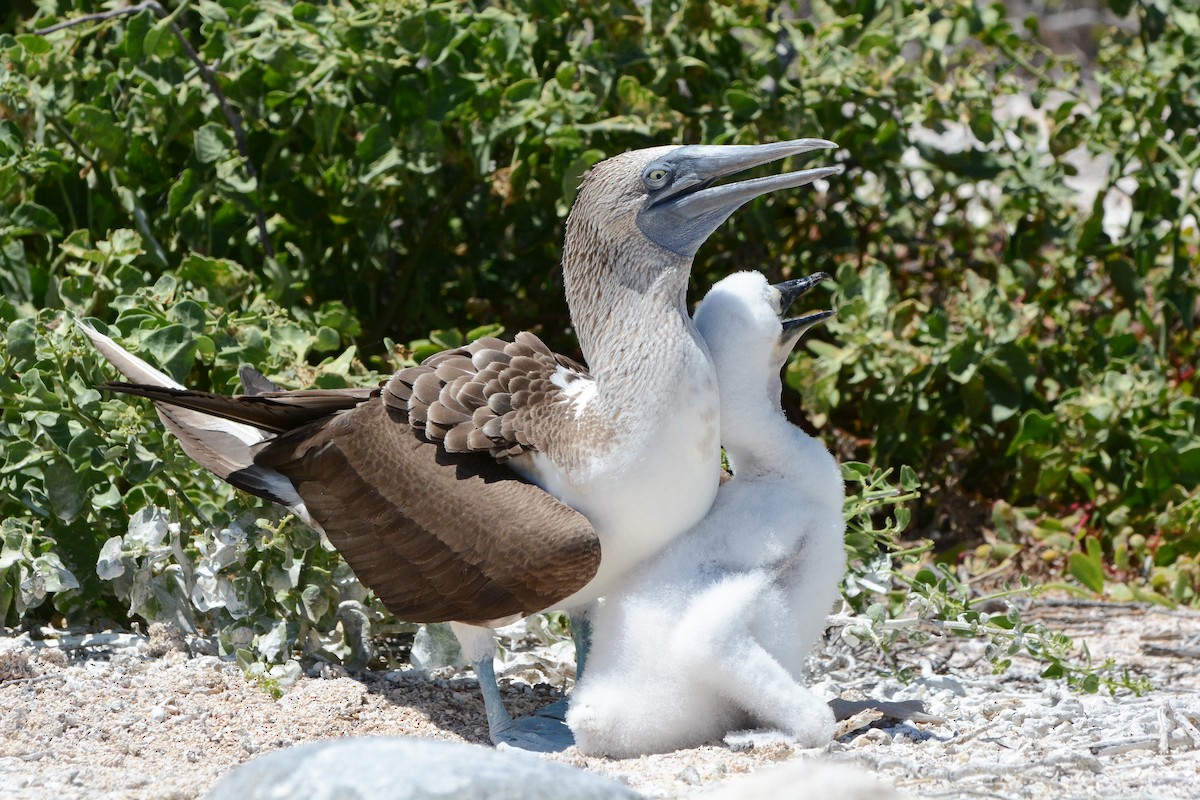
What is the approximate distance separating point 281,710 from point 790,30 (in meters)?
3.50

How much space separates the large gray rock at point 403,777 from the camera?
2518mm

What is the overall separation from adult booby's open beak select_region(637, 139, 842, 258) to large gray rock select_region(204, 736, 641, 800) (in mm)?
1405

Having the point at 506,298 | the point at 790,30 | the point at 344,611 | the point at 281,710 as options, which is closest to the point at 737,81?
the point at 790,30

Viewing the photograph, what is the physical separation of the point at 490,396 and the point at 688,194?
0.70m

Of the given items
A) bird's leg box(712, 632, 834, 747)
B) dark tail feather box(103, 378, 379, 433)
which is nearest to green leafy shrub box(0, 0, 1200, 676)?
dark tail feather box(103, 378, 379, 433)

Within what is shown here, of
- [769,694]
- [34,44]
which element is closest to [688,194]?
[769,694]

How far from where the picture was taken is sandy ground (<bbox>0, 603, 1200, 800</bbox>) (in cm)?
322

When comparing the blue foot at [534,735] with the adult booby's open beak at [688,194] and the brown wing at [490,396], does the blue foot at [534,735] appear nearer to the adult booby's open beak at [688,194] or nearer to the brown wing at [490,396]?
the brown wing at [490,396]

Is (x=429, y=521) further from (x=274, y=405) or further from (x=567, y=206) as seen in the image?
(x=567, y=206)

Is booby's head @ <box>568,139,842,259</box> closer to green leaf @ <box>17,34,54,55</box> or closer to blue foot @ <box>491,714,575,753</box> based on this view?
blue foot @ <box>491,714,575,753</box>

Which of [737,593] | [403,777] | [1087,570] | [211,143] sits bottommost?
[1087,570]

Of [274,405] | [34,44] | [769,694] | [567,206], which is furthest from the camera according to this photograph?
[567,206]

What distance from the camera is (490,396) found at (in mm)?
3729

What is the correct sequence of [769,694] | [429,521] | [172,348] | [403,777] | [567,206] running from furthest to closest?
[567,206], [172,348], [429,521], [769,694], [403,777]
